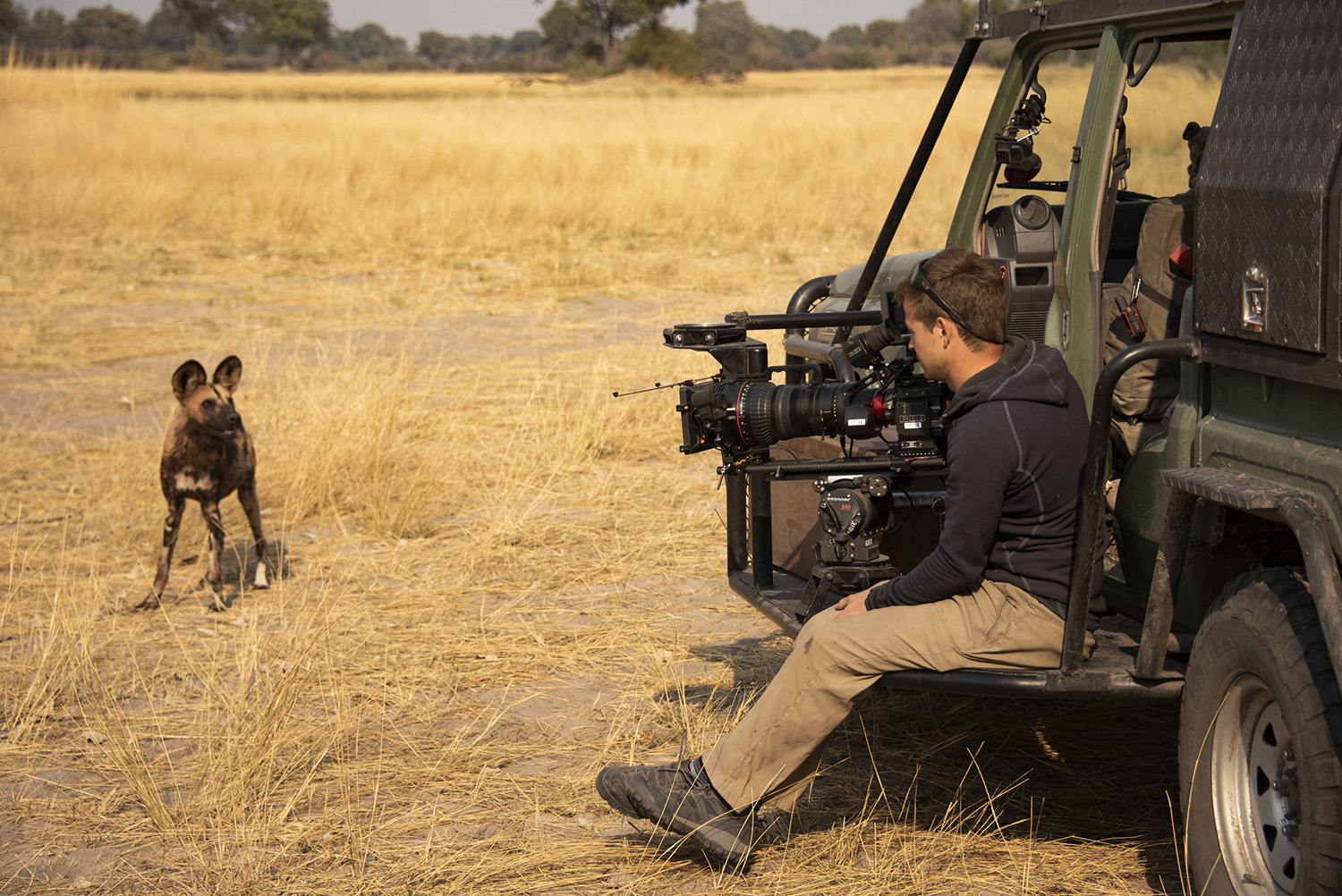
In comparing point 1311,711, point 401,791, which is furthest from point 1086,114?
point 401,791

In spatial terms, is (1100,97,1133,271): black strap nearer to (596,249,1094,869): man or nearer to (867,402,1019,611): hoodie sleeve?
(596,249,1094,869): man

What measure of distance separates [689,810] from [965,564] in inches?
35.6

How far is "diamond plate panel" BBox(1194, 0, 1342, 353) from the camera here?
94.1 inches

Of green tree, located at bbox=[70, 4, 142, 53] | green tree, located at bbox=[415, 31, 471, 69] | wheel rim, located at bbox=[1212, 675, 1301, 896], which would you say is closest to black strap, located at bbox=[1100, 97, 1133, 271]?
wheel rim, located at bbox=[1212, 675, 1301, 896]

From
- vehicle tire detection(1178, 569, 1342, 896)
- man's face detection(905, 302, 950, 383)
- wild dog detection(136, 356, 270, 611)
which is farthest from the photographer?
wild dog detection(136, 356, 270, 611)

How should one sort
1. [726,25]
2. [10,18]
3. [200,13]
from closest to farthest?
[10,18] < [200,13] < [726,25]

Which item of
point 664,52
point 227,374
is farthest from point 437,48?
point 227,374

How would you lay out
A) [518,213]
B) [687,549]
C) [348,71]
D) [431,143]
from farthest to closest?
[348,71], [431,143], [518,213], [687,549]

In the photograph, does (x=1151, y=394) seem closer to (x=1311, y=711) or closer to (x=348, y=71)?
(x=1311, y=711)

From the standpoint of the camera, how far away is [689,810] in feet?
10.6

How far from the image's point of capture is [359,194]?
18.1 m

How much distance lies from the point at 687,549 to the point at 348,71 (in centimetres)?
8001

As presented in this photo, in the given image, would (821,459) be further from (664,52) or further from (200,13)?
(200,13)

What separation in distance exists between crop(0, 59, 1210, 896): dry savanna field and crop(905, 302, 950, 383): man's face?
3.81 ft
